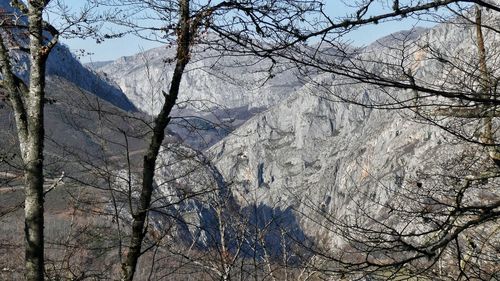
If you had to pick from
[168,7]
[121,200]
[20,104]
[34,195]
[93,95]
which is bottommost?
[34,195]

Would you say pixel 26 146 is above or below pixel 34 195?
above

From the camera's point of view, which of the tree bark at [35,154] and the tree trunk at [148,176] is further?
the tree trunk at [148,176]

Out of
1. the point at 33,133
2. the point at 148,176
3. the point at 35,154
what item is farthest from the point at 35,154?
the point at 148,176

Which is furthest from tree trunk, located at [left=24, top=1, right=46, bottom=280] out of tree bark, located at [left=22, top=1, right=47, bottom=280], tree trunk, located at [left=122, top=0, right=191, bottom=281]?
tree trunk, located at [left=122, top=0, right=191, bottom=281]

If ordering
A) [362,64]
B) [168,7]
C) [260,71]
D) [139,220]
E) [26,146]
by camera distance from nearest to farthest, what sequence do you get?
[362,64], [260,71], [168,7], [26,146], [139,220]

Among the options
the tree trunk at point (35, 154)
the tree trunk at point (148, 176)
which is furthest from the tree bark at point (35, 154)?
the tree trunk at point (148, 176)

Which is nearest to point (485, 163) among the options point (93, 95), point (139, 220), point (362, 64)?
point (362, 64)

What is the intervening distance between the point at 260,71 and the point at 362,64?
112 centimetres

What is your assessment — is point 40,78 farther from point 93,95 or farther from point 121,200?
point 121,200

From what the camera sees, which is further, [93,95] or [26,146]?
[93,95]

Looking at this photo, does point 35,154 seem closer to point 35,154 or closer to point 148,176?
point 35,154

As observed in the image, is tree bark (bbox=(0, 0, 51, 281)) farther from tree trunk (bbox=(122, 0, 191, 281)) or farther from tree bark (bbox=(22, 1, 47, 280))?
tree trunk (bbox=(122, 0, 191, 281))

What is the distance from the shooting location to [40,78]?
22.0 feet

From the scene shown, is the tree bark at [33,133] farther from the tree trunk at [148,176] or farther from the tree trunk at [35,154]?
the tree trunk at [148,176]
